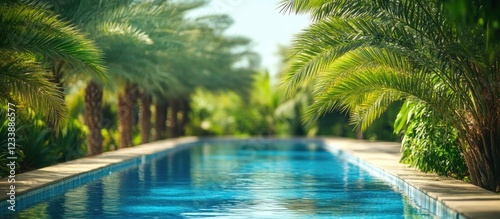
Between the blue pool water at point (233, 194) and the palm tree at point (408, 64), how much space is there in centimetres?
139

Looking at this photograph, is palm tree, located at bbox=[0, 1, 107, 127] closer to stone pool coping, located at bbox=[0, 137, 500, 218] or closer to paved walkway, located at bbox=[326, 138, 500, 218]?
stone pool coping, located at bbox=[0, 137, 500, 218]

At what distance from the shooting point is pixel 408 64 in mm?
12438

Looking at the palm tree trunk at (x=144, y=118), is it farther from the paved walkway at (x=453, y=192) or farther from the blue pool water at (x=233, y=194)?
the paved walkway at (x=453, y=192)

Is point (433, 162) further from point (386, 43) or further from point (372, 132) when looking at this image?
point (372, 132)

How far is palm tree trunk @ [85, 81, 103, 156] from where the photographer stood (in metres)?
21.1

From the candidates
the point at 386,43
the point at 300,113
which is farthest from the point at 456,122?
the point at 300,113

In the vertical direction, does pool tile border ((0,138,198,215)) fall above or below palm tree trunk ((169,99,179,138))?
below

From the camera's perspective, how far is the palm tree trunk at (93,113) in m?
21.1

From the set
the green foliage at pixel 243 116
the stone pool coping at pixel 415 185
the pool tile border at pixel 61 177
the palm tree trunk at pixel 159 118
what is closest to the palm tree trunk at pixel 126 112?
the pool tile border at pixel 61 177

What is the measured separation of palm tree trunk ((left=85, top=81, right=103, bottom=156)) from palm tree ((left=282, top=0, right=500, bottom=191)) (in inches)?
371

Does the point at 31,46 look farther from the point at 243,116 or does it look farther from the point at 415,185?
the point at 243,116

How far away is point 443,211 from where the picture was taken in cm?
1009

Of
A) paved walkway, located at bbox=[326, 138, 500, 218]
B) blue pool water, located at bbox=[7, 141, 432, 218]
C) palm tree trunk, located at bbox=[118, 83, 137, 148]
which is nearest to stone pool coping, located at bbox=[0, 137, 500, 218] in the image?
paved walkway, located at bbox=[326, 138, 500, 218]

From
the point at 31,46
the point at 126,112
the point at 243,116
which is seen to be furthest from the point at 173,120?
the point at 31,46
